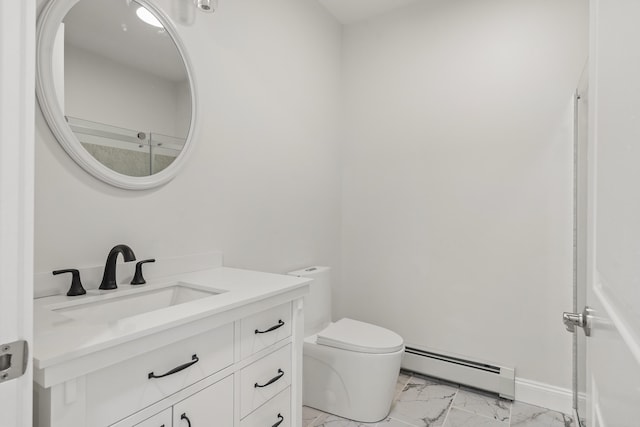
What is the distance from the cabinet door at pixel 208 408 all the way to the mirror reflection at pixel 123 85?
2.89 feet

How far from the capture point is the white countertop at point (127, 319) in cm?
72

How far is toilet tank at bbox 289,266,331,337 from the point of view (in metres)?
2.13

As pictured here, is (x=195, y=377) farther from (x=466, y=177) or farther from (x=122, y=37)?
(x=466, y=177)

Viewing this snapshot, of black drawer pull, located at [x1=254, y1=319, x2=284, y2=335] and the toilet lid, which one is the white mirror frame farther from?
the toilet lid

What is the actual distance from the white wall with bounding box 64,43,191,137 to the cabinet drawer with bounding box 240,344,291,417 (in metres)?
1.05

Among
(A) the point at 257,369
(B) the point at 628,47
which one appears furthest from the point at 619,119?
(A) the point at 257,369

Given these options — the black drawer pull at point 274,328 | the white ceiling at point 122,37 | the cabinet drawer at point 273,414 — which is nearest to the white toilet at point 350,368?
the cabinet drawer at point 273,414

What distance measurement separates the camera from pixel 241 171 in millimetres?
1901

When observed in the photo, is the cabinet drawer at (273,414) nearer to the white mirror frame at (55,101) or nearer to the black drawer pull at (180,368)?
the black drawer pull at (180,368)

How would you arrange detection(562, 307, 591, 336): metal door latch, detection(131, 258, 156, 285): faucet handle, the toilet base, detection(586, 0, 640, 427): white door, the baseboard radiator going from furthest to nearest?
the baseboard radiator, the toilet base, detection(131, 258, 156, 285): faucet handle, detection(562, 307, 591, 336): metal door latch, detection(586, 0, 640, 427): white door

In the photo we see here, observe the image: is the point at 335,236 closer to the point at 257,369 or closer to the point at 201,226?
the point at 201,226

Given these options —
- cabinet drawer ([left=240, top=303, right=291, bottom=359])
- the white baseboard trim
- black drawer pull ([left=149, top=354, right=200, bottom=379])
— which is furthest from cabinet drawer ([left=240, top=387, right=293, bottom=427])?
the white baseboard trim

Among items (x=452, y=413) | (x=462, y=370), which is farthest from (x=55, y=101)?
(x=462, y=370)

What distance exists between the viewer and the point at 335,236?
9.13 feet
